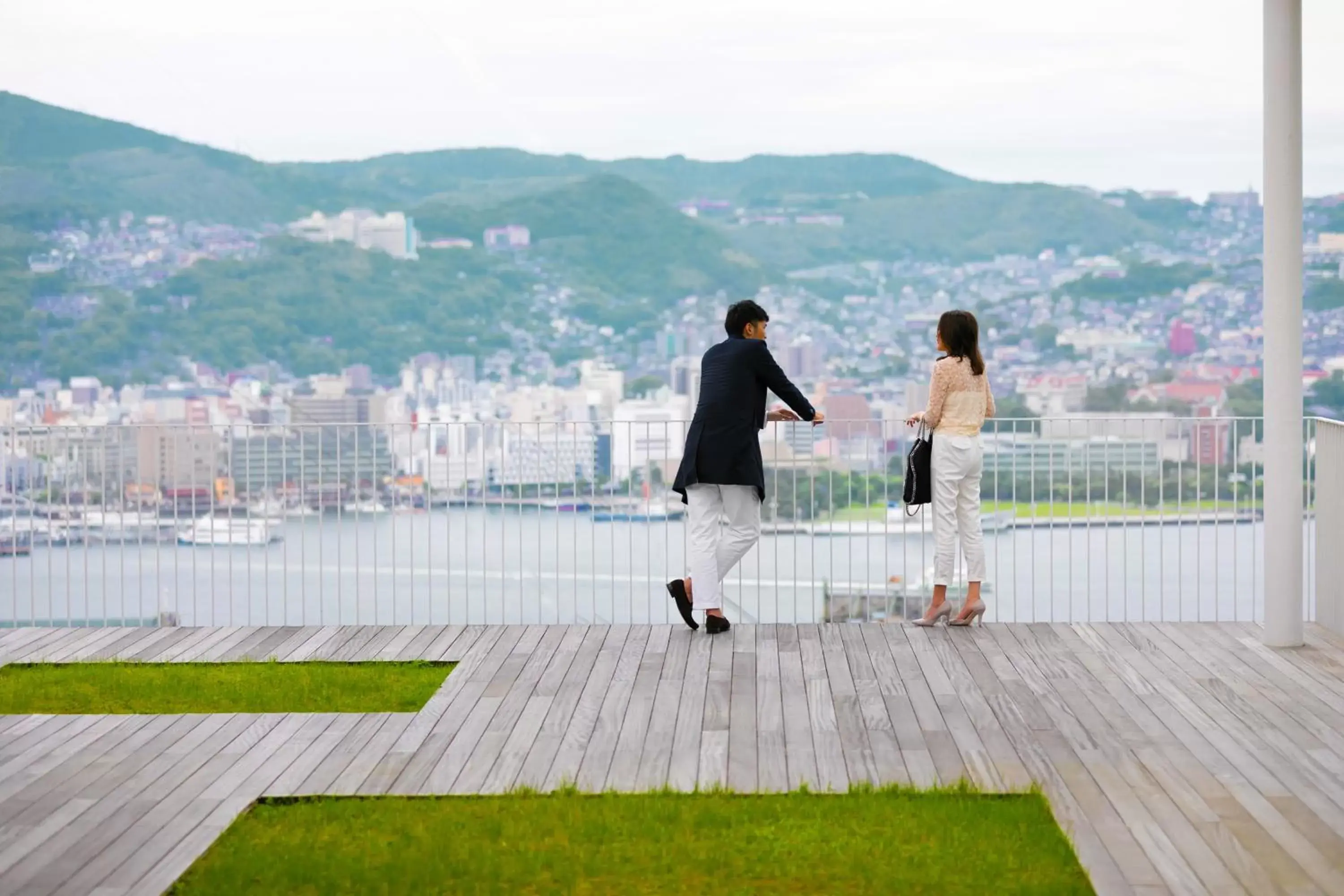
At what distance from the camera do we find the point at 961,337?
6.38m

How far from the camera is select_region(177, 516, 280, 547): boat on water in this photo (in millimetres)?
8242

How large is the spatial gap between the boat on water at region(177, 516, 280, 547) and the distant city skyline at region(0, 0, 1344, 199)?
14878 mm

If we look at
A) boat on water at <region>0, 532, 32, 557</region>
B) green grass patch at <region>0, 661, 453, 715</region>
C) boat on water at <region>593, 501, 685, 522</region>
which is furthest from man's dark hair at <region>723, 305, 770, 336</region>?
boat on water at <region>0, 532, 32, 557</region>

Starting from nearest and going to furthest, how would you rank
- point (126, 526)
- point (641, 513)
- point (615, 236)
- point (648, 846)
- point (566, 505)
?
point (648, 846), point (566, 505), point (641, 513), point (126, 526), point (615, 236)

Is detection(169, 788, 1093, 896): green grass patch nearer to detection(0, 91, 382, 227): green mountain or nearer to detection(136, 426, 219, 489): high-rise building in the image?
detection(136, 426, 219, 489): high-rise building

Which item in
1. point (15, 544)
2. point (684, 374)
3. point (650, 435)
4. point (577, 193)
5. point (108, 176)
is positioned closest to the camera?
point (15, 544)

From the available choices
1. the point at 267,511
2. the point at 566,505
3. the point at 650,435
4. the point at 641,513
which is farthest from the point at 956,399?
the point at 650,435

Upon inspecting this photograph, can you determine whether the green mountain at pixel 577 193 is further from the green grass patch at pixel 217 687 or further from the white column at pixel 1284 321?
the green grass patch at pixel 217 687

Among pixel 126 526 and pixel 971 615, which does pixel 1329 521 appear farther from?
pixel 126 526

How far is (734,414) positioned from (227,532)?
5481mm

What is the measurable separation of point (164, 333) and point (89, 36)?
17.0ft

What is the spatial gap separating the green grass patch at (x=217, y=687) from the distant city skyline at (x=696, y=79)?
21.7 meters

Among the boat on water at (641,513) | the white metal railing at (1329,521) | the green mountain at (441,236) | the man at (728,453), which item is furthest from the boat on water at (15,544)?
the green mountain at (441,236)

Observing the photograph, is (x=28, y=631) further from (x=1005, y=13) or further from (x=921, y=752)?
(x=1005, y=13)
